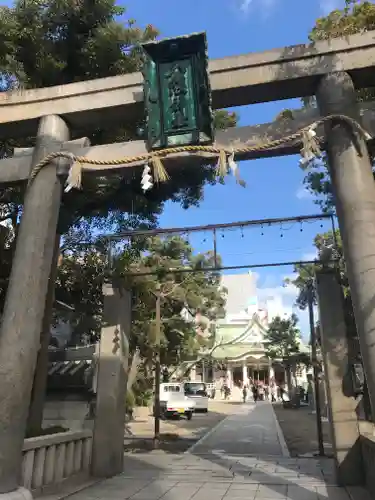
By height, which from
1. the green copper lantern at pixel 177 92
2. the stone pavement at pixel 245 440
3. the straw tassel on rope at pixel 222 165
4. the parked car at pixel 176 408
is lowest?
the stone pavement at pixel 245 440

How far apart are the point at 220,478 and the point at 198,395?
22.2m

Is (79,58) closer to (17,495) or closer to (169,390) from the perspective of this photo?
(17,495)

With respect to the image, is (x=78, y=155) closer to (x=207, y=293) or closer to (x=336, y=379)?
(x=336, y=379)

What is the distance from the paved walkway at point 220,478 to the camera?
616 centimetres

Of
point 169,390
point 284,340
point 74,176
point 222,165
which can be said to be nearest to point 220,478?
point 222,165

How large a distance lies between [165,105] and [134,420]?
18930 mm

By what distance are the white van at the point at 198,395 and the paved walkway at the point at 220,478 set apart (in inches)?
634

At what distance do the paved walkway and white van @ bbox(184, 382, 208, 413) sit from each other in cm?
1610

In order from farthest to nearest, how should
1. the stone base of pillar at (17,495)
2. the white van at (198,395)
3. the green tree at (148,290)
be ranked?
the white van at (198,395) < the green tree at (148,290) < the stone base of pillar at (17,495)

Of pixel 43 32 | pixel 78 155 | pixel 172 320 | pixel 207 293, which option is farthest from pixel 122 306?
pixel 207 293

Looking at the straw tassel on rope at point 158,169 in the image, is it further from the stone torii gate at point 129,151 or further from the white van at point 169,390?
the white van at point 169,390

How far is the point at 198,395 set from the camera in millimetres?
28781

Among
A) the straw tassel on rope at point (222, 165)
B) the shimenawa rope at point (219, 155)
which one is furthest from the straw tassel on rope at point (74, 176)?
the straw tassel on rope at point (222, 165)

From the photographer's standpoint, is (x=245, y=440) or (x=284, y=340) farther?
(x=284, y=340)
